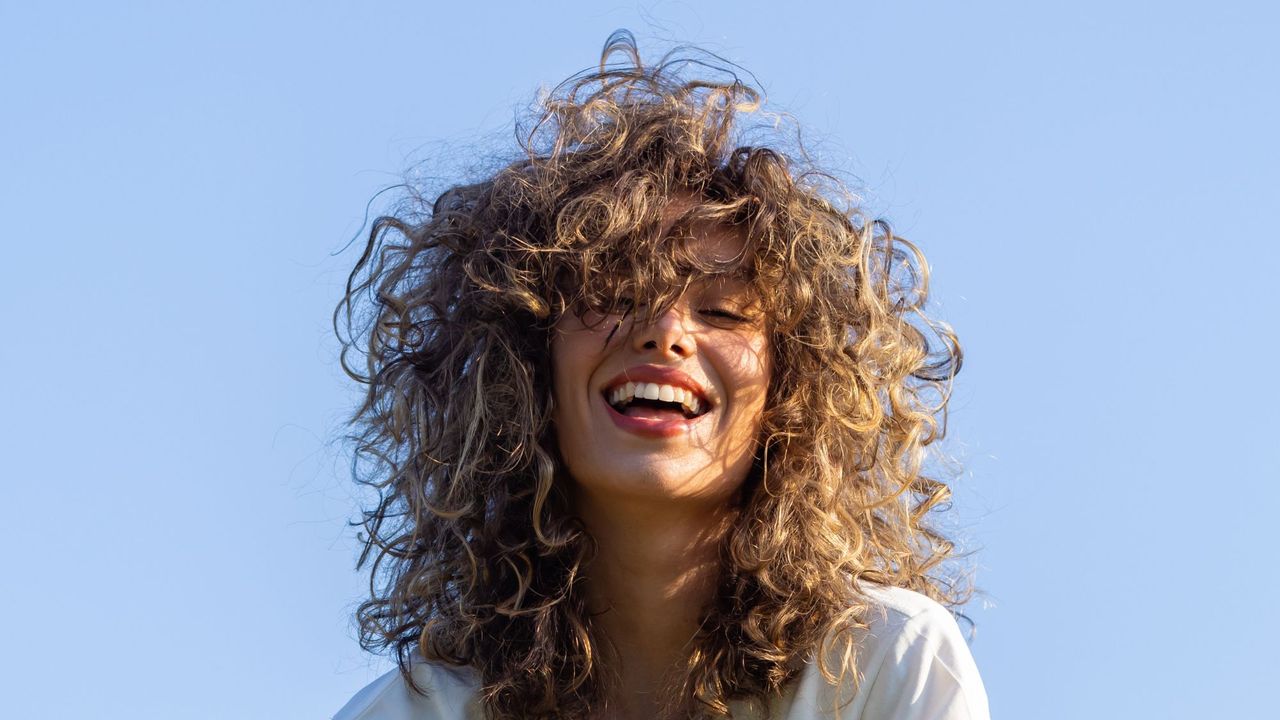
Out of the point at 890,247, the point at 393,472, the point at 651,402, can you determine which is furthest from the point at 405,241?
the point at 890,247

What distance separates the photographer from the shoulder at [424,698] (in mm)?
4461

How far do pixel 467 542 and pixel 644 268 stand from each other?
0.93m

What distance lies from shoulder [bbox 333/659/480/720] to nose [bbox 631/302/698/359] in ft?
3.39

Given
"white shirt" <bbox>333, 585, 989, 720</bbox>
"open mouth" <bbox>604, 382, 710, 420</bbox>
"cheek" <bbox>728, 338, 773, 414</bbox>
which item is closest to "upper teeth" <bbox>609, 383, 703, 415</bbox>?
"open mouth" <bbox>604, 382, 710, 420</bbox>

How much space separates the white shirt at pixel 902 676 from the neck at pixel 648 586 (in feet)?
0.87

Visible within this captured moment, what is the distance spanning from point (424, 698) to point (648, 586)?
0.66 metres

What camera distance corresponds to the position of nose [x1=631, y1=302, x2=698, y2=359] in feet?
13.6

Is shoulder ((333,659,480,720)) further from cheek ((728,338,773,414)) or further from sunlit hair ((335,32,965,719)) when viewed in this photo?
cheek ((728,338,773,414))

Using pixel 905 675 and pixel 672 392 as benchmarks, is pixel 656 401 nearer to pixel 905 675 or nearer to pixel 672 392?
pixel 672 392

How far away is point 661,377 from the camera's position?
Result: 4168mm

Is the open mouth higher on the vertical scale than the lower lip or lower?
Result: higher

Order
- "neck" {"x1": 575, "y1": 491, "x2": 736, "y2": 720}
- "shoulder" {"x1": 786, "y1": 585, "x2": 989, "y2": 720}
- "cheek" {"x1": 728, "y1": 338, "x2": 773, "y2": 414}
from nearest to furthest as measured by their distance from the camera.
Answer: "shoulder" {"x1": 786, "y1": 585, "x2": 989, "y2": 720} < "cheek" {"x1": 728, "y1": 338, "x2": 773, "y2": 414} < "neck" {"x1": 575, "y1": 491, "x2": 736, "y2": 720}

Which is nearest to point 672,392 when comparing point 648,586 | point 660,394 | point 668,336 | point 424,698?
point 660,394

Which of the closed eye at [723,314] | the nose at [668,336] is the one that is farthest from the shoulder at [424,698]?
the closed eye at [723,314]
